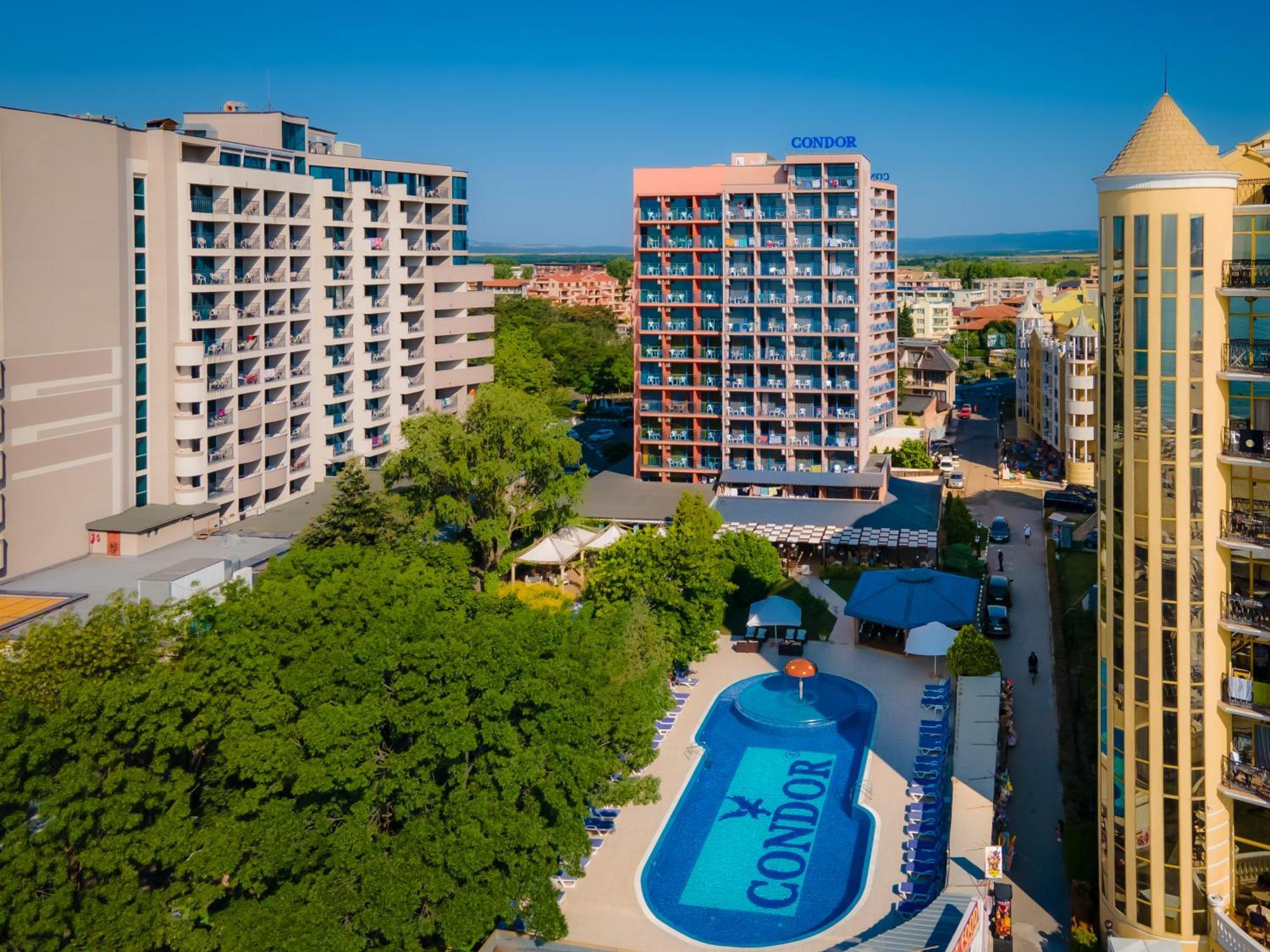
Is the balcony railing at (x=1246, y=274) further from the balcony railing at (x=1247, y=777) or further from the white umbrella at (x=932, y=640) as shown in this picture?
the white umbrella at (x=932, y=640)

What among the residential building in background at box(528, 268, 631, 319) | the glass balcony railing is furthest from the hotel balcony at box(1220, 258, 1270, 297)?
the residential building in background at box(528, 268, 631, 319)

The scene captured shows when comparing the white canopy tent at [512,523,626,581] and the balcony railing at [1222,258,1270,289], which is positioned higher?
the balcony railing at [1222,258,1270,289]

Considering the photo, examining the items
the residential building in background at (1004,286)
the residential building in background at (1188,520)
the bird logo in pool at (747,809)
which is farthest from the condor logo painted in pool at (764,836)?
the residential building in background at (1004,286)

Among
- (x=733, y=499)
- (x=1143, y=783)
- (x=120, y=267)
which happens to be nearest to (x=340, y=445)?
(x=120, y=267)

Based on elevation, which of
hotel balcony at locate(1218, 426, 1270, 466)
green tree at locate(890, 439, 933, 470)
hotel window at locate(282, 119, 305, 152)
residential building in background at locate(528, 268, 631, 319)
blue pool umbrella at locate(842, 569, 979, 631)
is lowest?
blue pool umbrella at locate(842, 569, 979, 631)

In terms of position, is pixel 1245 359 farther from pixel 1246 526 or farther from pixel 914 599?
pixel 914 599

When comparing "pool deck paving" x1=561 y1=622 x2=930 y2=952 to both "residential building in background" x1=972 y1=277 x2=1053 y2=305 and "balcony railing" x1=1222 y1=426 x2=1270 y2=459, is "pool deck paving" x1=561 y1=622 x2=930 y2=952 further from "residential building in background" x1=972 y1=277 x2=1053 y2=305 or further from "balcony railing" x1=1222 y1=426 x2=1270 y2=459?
"residential building in background" x1=972 y1=277 x2=1053 y2=305

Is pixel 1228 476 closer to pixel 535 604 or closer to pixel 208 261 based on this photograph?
pixel 535 604
